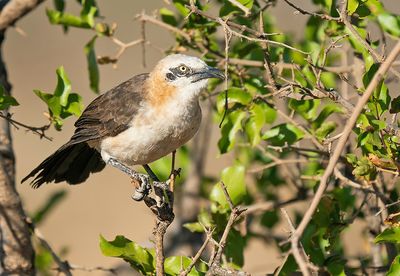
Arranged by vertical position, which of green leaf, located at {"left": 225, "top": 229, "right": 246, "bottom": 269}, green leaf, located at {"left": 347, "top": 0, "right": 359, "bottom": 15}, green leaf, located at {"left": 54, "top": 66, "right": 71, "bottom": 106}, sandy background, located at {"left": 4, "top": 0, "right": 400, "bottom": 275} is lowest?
sandy background, located at {"left": 4, "top": 0, "right": 400, "bottom": 275}

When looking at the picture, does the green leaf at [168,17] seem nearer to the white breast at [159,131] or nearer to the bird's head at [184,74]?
the bird's head at [184,74]

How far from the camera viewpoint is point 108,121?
4.55 m

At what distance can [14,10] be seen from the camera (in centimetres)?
387

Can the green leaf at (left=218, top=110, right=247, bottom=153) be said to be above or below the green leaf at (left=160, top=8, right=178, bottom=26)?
below

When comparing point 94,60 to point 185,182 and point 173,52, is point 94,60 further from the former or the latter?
point 185,182

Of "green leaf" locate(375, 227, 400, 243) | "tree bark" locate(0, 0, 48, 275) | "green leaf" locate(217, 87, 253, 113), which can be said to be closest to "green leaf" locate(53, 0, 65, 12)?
"tree bark" locate(0, 0, 48, 275)

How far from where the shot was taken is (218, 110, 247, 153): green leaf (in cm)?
390

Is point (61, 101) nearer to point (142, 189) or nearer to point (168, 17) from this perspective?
point (142, 189)

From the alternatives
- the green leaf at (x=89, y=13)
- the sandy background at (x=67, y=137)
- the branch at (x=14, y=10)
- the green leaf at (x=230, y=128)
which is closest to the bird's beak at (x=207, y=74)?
the green leaf at (x=230, y=128)

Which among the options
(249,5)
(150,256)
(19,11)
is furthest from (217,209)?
(19,11)

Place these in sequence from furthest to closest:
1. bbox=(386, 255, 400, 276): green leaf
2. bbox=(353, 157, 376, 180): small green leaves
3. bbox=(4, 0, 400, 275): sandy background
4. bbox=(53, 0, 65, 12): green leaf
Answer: bbox=(4, 0, 400, 275): sandy background → bbox=(53, 0, 65, 12): green leaf → bbox=(353, 157, 376, 180): small green leaves → bbox=(386, 255, 400, 276): green leaf

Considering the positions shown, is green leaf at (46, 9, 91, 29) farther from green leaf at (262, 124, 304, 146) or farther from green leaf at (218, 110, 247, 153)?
green leaf at (262, 124, 304, 146)

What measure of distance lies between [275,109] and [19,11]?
133 centimetres

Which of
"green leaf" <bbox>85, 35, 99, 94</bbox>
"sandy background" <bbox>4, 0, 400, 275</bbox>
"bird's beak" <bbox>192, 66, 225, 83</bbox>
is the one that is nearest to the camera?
"bird's beak" <bbox>192, 66, 225, 83</bbox>
